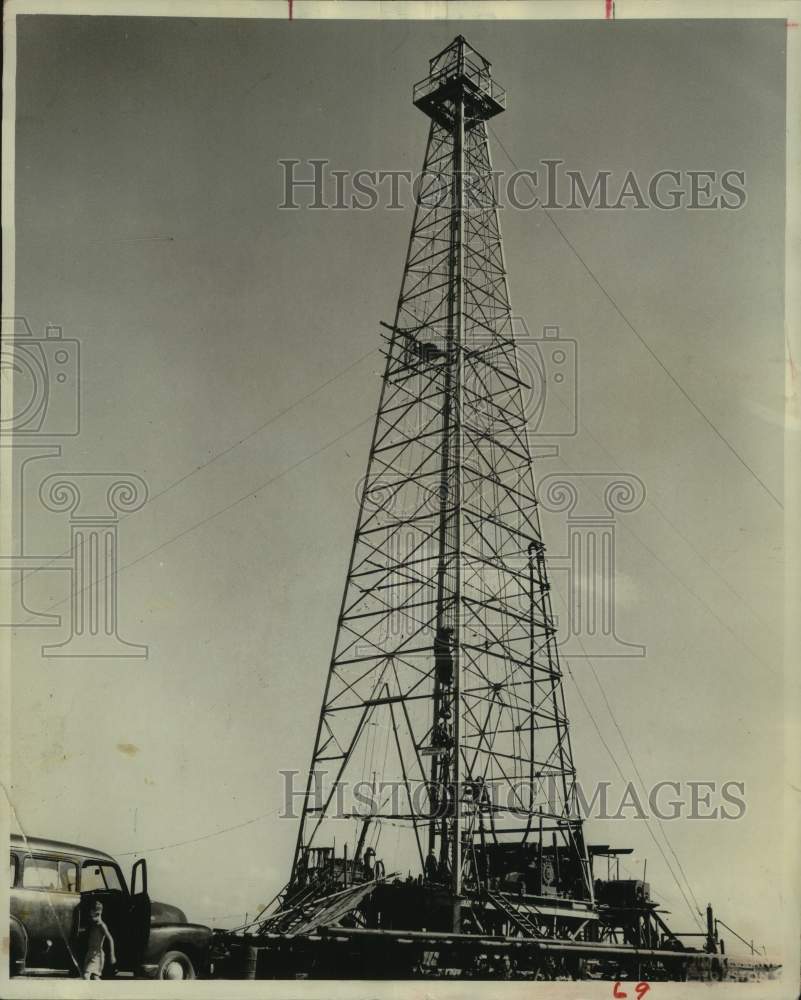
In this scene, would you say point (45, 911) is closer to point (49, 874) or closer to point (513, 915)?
point (49, 874)

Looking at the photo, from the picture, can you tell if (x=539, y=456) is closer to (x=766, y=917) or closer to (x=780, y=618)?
(x=780, y=618)

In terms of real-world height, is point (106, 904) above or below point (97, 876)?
below

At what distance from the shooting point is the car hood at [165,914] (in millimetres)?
14984

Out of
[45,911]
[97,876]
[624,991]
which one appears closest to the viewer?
[45,911]

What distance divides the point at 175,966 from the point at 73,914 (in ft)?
5.36

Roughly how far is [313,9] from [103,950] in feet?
41.6

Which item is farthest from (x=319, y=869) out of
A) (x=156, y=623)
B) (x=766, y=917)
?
(x=766, y=917)

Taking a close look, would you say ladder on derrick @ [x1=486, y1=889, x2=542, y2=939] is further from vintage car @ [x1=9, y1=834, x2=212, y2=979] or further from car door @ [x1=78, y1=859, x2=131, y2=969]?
car door @ [x1=78, y1=859, x2=131, y2=969]

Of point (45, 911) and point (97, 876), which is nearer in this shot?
point (45, 911)

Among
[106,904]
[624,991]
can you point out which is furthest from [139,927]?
[624,991]

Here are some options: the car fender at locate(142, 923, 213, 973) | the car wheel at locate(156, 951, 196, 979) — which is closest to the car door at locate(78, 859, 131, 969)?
the car fender at locate(142, 923, 213, 973)

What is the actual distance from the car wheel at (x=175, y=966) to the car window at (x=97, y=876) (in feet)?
3.59

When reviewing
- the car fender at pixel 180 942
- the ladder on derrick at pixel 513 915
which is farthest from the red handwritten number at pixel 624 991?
the car fender at pixel 180 942

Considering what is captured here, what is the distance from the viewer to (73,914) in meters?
14.5
